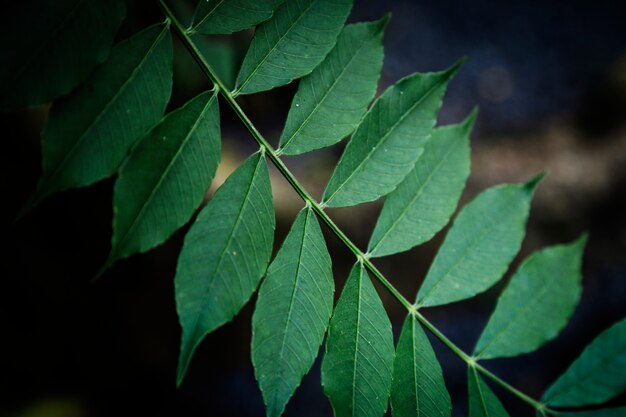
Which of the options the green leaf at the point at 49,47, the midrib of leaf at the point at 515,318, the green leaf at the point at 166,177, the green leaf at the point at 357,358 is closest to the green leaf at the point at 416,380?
the green leaf at the point at 357,358

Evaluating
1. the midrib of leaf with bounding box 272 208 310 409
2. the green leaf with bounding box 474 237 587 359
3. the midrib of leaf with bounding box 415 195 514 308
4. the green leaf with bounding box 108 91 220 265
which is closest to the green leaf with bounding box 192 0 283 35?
the green leaf with bounding box 108 91 220 265

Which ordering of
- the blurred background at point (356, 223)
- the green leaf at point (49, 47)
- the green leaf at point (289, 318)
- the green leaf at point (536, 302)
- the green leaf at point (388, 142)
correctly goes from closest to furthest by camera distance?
the green leaf at point (49, 47)
the green leaf at point (289, 318)
the green leaf at point (388, 142)
the green leaf at point (536, 302)
the blurred background at point (356, 223)

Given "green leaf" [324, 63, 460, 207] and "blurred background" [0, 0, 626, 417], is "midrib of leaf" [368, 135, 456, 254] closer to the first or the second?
"green leaf" [324, 63, 460, 207]

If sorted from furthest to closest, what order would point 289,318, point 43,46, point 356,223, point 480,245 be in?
point 356,223 < point 480,245 < point 289,318 < point 43,46

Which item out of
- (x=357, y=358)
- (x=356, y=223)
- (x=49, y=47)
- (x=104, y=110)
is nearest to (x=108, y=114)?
(x=104, y=110)

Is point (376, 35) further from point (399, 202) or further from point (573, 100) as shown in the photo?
point (573, 100)

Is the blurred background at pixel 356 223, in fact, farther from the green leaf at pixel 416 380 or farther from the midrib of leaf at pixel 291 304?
the green leaf at pixel 416 380

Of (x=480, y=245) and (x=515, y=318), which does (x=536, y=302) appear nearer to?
(x=515, y=318)
